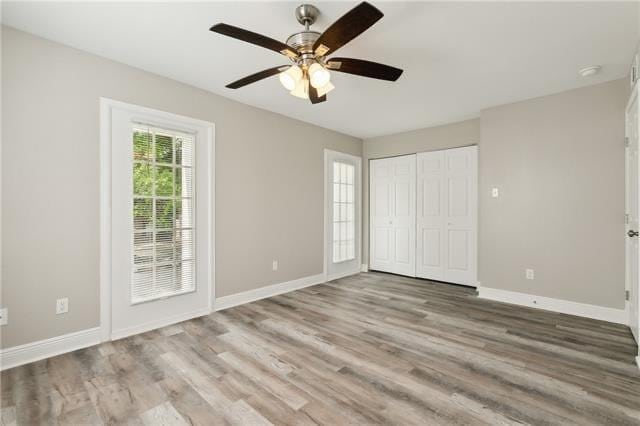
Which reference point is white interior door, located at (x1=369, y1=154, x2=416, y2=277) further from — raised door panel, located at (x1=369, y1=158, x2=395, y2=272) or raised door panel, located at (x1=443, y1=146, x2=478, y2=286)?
raised door panel, located at (x1=443, y1=146, x2=478, y2=286)

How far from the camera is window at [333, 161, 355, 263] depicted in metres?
5.16

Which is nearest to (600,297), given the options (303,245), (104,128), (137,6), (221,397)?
(303,245)

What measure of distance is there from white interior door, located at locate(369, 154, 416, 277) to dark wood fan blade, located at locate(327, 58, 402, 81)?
323 cm

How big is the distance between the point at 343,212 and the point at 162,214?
305 centimetres

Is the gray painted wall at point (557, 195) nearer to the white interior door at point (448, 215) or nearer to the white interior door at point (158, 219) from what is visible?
the white interior door at point (448, 215)

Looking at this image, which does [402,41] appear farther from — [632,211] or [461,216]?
[461,216]

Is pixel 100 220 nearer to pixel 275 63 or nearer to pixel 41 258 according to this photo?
pixel 41 258

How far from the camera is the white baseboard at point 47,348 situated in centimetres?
221

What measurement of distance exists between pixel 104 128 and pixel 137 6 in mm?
1138

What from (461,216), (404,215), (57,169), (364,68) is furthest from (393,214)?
(57,169)

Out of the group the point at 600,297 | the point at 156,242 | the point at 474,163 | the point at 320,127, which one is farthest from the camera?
the point at 320,127

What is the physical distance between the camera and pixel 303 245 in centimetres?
455

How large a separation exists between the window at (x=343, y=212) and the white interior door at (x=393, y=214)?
16.7 inches

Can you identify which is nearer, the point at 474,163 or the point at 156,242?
the point at 156,242
